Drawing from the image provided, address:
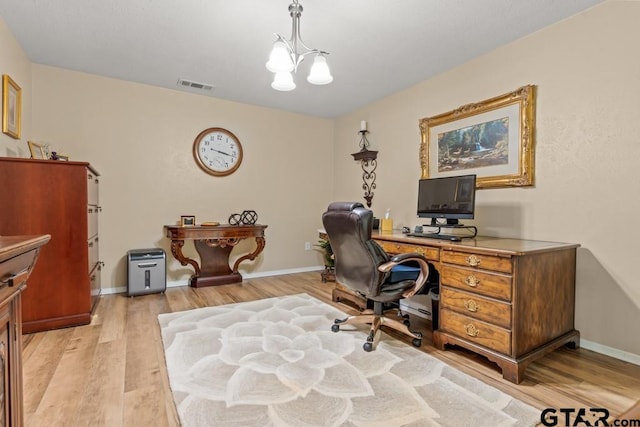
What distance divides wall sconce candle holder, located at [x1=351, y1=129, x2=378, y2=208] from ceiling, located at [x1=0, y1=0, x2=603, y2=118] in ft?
2.94

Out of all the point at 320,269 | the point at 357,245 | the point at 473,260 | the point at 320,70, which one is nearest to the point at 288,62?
the point at 320,70

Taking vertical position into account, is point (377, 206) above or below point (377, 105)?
below

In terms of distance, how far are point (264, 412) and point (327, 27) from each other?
2611mm

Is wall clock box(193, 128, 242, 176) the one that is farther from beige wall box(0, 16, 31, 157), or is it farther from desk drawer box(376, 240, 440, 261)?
desk drawer box(376, 240, 440, 261)

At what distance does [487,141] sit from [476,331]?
168 cm

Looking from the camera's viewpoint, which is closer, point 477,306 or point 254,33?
point 477,306

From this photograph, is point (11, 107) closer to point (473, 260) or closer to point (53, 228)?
point (53, 228)

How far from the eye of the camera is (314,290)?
3816 millimetres

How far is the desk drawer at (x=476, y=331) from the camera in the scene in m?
1.91

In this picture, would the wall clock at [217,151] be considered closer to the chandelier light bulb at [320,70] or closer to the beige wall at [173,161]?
the beige wall at [173,161]

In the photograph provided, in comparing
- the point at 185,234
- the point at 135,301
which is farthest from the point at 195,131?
the point at 135,301

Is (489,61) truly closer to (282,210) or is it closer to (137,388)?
(282,210)

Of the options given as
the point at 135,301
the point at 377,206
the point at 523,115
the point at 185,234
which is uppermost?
the point at 523,115

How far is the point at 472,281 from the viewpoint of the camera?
2.08 meters
